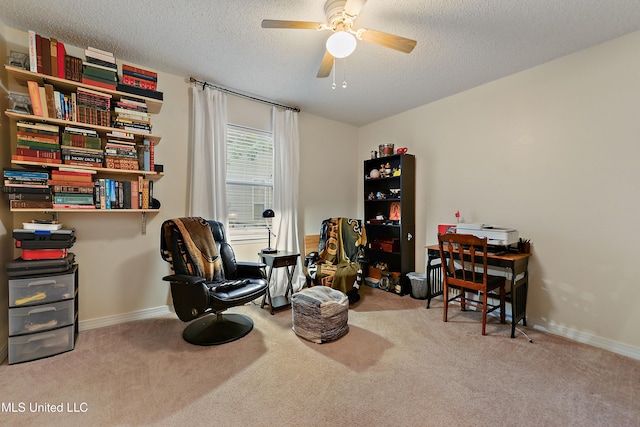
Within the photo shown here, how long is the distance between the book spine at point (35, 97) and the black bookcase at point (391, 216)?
11.3 feet

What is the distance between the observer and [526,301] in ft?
8.71

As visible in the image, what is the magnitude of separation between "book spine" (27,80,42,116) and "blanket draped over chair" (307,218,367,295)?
2.71 metres

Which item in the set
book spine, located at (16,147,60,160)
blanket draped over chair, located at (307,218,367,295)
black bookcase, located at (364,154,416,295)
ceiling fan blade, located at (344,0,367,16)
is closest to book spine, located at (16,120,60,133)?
book spine, located at (16,147,60,160)

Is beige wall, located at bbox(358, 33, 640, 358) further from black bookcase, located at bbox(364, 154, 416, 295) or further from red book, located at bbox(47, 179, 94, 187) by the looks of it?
red book, located at bbox(47, 179, 94, 187)

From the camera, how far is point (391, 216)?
388cm

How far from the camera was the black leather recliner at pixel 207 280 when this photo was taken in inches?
84.2

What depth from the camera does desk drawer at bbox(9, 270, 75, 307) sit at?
1.89 m

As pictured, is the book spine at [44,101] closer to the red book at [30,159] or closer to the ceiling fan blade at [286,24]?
the red book at [30,159]

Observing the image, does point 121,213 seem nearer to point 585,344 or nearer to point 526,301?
point 526,301

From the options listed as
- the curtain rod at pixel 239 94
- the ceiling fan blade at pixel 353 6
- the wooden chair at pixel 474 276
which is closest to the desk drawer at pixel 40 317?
the curtain rod at pixel 239 94

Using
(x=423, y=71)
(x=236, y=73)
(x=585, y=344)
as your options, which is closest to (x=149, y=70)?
(x=236, y=73)

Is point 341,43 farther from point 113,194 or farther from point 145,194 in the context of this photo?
point 113,194

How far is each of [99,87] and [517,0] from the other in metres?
3.22

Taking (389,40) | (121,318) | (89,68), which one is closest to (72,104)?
(89,68)
